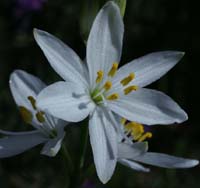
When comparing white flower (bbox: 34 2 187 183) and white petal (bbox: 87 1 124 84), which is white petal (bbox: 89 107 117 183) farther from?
white petal (bbox: 87 1 124 84)

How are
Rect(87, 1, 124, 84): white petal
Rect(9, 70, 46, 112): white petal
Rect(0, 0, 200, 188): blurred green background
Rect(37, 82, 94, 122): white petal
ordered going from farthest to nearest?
Rect(0, 0, 200, 188): blurred green background → Rect(9, 70, 46, 112): white petal → Rect(87, 1, 124, 84): white petal → Rect(37, 82, 94, 122): white petal

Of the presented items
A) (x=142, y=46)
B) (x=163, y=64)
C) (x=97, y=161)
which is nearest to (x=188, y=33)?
(x=142, y=46)

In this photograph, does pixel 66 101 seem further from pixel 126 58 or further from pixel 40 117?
pixel 126 58

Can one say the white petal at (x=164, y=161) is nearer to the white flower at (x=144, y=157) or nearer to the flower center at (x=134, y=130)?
the white flower at (x=144, y=157)

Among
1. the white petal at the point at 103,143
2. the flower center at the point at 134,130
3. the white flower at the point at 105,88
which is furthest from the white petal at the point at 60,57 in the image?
the flower center at the point at 134,130

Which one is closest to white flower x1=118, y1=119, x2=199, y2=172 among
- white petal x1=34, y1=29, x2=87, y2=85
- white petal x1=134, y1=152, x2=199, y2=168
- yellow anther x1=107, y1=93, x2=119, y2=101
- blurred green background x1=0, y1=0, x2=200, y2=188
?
white petal x1=134, y1=152, x2=199, y2=168

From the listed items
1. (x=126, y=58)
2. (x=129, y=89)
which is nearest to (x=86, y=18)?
(x=129, y=89)
